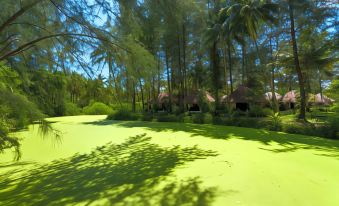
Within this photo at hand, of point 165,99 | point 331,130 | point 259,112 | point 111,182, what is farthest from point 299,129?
point 165,99

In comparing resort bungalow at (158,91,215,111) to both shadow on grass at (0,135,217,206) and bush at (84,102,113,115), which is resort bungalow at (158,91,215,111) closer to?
bush at (84,102,113,115)

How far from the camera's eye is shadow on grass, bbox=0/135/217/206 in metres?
2.94

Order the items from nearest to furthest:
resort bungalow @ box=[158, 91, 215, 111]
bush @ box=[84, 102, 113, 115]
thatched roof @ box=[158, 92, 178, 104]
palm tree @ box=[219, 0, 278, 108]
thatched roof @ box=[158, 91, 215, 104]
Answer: palm tree @ box=[219, 0, 278, 108] < resort bungalow @ box=[158, 91, 215, 111] < thatched roof @ box=[158, 91, 215, 104] < thatched roof @ box=[158, 92, 178, 104] < bush @ box=[84, 102, 113, 115]

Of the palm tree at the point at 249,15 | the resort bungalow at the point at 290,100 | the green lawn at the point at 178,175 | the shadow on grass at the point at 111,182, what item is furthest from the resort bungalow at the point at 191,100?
the shadow on grass at the point at 111,182

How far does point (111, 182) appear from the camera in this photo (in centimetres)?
362

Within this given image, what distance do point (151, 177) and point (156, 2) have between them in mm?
2358

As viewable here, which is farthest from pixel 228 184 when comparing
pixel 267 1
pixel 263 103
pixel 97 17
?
pixel 263 103

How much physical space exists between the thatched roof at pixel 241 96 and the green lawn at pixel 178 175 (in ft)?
34.5

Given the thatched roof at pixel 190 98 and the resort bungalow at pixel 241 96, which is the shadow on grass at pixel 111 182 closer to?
the resort bungalow at pixel 241 96

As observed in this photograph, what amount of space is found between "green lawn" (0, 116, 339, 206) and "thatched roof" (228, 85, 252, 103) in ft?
34.5

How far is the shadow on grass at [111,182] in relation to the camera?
2.94 m

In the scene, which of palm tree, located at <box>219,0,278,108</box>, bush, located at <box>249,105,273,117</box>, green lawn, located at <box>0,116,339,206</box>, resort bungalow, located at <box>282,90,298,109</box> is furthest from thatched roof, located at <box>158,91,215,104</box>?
green lawn, located at <box>0,116,339,206</box>

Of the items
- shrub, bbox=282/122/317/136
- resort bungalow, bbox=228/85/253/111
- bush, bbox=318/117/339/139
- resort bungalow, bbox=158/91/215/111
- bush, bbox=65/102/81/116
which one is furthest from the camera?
bush, bbox=65/102/81/116

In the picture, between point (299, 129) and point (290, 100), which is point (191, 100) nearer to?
point (290, 100)
